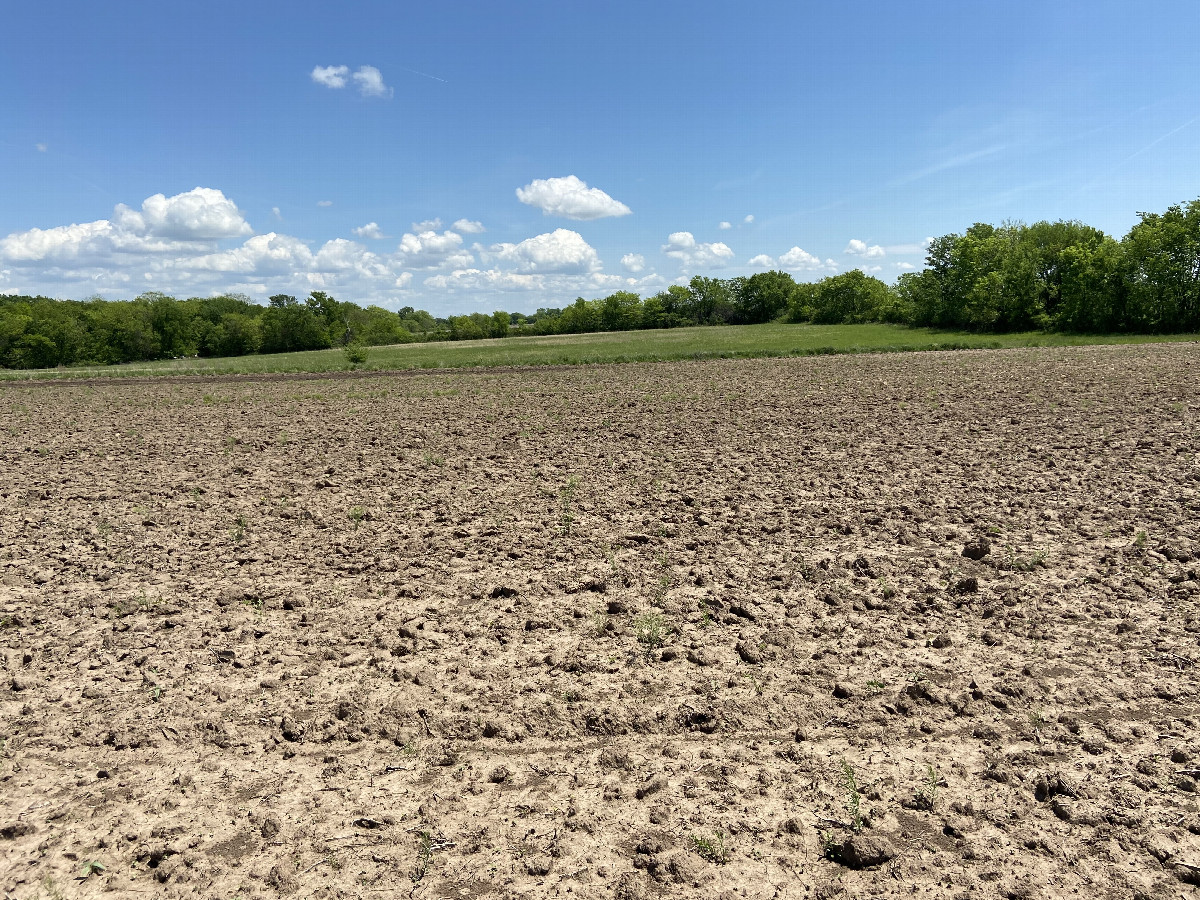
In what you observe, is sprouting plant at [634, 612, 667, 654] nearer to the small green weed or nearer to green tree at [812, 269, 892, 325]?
the small green weed

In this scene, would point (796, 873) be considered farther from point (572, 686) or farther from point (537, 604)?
point (537, 604)

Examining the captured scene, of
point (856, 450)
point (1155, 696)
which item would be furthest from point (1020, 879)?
point (856, 450)

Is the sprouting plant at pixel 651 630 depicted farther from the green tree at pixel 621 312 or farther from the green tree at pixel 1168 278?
the green tree at pixel 621 312

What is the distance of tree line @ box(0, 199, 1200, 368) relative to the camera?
60.3 metres

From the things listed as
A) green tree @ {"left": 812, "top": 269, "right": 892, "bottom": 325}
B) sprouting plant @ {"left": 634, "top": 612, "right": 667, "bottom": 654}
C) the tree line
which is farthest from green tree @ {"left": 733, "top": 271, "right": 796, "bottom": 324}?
sprouting plant @ {"left": 634, "top": 612, "right": 667, "bottom": 654}

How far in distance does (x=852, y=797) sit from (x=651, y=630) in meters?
2.84

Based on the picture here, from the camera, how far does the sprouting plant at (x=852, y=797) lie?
4.51 meters

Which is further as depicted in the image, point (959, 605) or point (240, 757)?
point (959, 605)

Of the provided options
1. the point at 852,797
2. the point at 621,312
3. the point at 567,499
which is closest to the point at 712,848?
the point at 852,797

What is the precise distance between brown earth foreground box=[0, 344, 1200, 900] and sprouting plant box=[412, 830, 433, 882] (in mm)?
19

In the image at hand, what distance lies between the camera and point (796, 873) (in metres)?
4.15

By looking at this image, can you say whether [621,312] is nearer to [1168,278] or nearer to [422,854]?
[1168,278]

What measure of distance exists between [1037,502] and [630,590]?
7.33 metres

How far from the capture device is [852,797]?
4734mm
